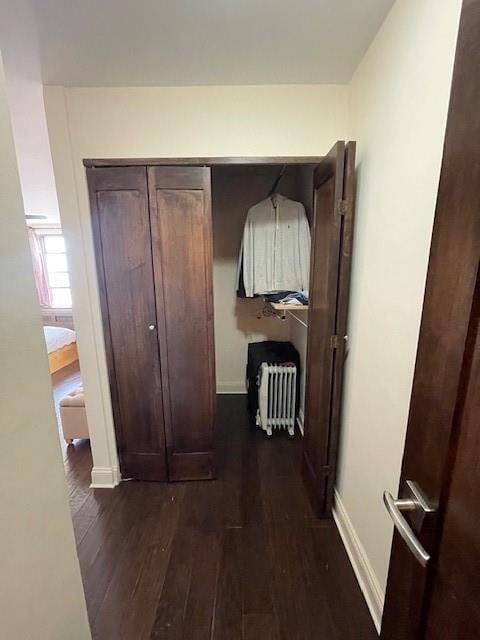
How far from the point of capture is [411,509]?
67 centimetres

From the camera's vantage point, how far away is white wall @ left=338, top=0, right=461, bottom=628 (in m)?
1.01

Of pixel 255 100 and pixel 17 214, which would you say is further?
pixel 255 100

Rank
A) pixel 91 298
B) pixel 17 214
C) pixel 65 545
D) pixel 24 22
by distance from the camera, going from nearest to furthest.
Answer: pixel 17 214
pixel 65 545
pixel 24 22
pixel 91 298

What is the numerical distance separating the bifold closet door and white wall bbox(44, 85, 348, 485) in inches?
8.5

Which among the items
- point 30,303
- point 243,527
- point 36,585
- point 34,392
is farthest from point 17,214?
point 243,527

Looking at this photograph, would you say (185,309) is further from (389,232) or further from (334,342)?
(389,232)

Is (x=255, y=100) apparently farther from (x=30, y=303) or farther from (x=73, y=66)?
(x=30, y=303)

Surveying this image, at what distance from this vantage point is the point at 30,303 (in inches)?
32.0

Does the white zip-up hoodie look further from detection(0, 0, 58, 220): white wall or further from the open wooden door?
detection(0, 0, 58, 220): white wall

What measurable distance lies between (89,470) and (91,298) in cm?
140

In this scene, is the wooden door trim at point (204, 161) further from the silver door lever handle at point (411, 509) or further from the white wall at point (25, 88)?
the silver door lever handle at point (411, 509)

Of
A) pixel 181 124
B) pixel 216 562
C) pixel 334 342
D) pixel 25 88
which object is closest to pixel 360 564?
pixel 216 562

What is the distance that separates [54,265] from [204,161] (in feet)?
18.5

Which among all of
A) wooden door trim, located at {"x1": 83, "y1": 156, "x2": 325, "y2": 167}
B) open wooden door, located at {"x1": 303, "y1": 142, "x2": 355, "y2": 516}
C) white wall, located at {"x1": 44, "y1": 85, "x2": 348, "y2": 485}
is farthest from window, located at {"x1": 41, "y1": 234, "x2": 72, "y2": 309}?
open wooden door, located at {"x1": 303, "y1": 142, "x2": 355, "y2": 516}
